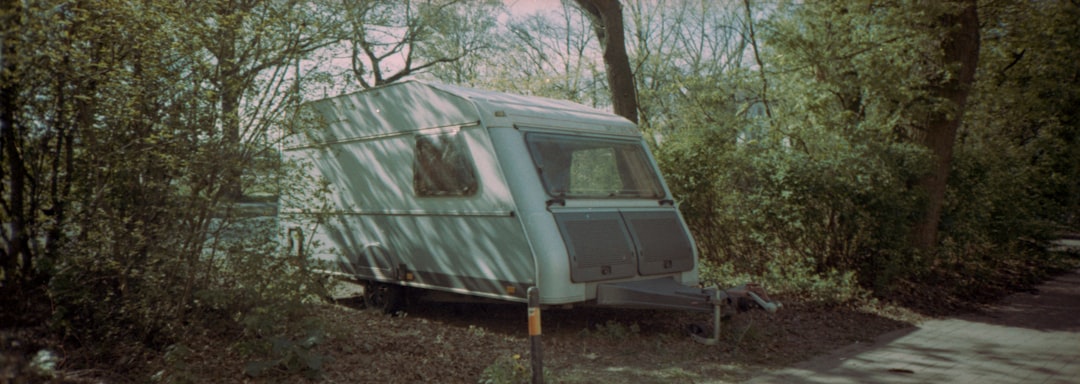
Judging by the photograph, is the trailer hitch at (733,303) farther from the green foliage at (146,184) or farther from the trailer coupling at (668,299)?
the green foliage at (146,184)

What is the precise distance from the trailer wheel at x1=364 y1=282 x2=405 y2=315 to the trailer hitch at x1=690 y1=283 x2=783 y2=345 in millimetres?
3268

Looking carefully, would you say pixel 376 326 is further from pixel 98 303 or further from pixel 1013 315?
pixel 1013 315

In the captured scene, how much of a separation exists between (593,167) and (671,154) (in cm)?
298

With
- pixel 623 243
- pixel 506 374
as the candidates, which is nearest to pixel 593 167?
pixel 623 243

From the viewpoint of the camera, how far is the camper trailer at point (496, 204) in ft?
21.7

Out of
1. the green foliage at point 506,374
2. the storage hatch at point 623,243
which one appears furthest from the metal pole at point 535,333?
the storage hatch at point 623,243

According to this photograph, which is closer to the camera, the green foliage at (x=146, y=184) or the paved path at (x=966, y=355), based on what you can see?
the green foliage at (x=146, y=184)

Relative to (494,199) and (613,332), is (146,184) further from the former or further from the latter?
(613,332)

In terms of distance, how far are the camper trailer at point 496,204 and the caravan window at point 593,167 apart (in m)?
0.01

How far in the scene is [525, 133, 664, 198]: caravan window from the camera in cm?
699

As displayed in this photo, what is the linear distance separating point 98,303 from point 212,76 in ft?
5.88

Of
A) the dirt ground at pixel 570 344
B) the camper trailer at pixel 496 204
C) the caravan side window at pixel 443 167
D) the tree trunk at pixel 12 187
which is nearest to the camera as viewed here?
the tree trunk at pixel 12 187

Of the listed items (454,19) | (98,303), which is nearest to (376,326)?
(98,303)

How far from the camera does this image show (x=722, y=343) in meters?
6.71
